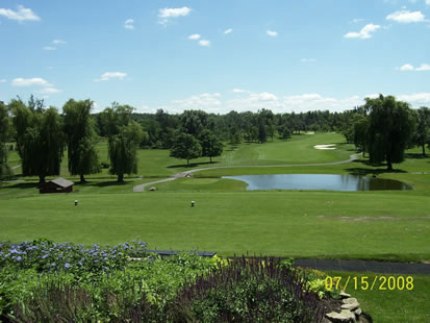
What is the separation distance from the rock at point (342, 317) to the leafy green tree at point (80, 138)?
57418 mm

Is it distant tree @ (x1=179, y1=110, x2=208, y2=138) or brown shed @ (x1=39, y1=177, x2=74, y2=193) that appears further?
distant tree @ (x1=179, y1=110, x2=208, y2=138)

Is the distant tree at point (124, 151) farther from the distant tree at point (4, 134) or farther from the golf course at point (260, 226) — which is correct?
the golf course at point (260, 226)

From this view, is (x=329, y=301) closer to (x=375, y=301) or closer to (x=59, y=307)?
(x=375, y=301)

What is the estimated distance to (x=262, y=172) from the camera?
71188 millimetres

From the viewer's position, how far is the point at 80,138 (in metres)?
62.2

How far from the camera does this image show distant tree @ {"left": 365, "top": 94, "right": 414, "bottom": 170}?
64750mm

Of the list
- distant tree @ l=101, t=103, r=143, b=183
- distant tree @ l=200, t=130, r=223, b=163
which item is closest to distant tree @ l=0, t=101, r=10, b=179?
distant tree @ l=101, t=103, r=143, b=183

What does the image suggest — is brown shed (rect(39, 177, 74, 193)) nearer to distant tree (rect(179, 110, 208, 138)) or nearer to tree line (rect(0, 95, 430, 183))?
tree line (rect(0, 95, 430, 183))

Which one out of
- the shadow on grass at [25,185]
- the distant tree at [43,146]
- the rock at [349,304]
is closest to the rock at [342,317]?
the rock at [349,304]

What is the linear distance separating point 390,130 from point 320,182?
1746 centimetres

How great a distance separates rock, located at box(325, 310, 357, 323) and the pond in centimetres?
4298

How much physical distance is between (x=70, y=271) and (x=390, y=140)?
65002mm

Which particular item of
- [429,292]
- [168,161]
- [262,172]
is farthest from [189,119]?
[429,292]

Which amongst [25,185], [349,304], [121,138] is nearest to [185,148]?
[121,138]
